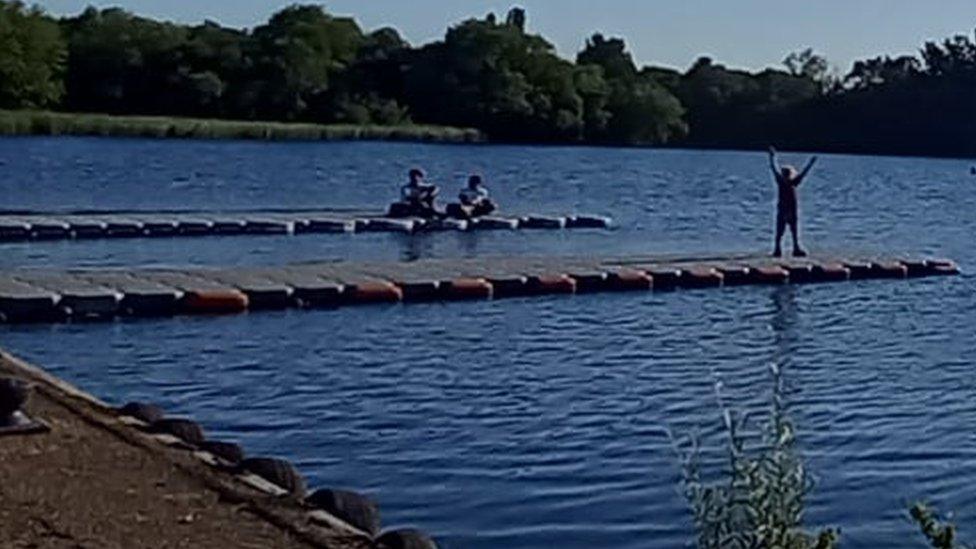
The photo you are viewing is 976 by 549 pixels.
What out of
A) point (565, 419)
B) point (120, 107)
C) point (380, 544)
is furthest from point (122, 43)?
point (380, 544)

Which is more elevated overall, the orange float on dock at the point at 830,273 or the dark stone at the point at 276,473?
the dark stone at the point at 276,473

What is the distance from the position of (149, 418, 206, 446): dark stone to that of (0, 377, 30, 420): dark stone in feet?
2.60

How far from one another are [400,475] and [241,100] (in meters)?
Result: 71.0

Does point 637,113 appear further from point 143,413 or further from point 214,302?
point 143,413

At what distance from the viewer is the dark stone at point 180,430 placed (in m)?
9.49

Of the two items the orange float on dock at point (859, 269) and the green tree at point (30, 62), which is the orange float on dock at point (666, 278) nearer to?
the orange float on dock at point (859, 269)

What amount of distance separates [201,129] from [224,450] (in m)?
66.8

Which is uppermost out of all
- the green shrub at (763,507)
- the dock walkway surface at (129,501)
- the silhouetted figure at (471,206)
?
the green shrub at (763,507)

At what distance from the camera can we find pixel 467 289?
20250 millimetres

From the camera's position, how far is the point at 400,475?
1075 cm

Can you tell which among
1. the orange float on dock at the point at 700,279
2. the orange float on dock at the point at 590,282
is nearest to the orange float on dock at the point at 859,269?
the orange float on dock at the point at 700,279

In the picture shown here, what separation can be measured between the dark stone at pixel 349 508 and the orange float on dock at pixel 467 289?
465 inches

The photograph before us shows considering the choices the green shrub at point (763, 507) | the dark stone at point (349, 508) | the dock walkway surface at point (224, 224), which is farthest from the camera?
the dock walkway surface at point (224, 224)

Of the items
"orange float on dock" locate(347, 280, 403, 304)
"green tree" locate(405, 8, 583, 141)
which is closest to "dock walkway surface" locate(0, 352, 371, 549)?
"orange float on dock" locate(347, 280, 403, 304)
